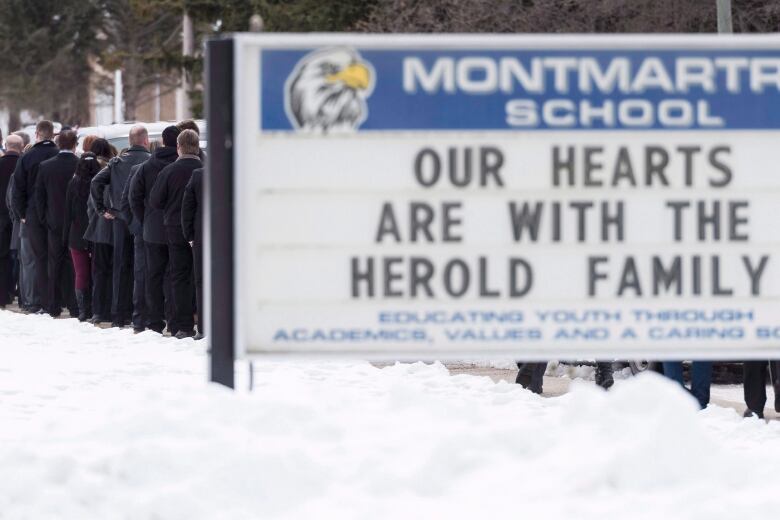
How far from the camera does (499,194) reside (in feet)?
26.5

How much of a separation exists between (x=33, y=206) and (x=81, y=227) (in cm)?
104

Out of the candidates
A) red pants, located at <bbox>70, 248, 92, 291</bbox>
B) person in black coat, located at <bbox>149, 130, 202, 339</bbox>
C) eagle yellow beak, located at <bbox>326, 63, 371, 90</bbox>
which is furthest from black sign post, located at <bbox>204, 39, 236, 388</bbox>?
red pants, located at <bbox>70, 248, 92, 291</bbox>

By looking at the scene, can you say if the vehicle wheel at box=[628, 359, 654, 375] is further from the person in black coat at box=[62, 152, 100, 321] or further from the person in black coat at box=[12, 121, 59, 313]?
the person in black coat at box=[12, 121, 59, 313]

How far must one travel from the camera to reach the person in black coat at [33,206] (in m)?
20.6

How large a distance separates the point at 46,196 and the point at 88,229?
4.41ft

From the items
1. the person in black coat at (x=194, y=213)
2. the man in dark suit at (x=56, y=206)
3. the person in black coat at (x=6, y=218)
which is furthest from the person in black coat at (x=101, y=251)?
the person in black coat at (x=194, y=213)

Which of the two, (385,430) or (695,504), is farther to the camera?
(385,430)

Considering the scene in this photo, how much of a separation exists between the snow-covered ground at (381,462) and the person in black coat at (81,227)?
10.7 metres

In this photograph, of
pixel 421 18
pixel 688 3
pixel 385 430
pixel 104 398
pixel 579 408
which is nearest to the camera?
pixel 579 408

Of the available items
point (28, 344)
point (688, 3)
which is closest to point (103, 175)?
point (28, 344)

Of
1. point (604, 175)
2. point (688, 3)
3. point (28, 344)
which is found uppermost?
point (688, 3)

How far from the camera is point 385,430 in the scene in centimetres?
836

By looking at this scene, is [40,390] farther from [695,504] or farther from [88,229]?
[88,229]

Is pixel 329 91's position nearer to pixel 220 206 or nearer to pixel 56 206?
pixel 220 206
